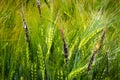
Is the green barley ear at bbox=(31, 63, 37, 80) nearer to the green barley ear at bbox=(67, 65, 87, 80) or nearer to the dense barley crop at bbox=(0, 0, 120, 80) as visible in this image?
the dense barley crop at bbox=(0, 0, 120, 80)

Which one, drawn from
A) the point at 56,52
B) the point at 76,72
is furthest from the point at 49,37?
the point at 76,72

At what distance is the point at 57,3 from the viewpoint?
5.75 ft

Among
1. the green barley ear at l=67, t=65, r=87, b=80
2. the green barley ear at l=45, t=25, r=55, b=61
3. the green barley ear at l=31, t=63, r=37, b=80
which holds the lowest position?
the green barley ear at l=67, t=65, r=87, b=80

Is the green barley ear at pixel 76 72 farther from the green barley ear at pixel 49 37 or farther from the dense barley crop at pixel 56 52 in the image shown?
the green barley ear at pixel 49 37

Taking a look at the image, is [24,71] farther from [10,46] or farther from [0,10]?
[0,10]

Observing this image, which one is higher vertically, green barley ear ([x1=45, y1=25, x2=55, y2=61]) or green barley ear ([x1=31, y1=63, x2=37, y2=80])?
green barley ear ([x1=45, y1=25, x2=55, y2=61])

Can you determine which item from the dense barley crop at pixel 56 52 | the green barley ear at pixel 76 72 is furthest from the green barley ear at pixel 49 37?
the green barley ear at pixel 76 72

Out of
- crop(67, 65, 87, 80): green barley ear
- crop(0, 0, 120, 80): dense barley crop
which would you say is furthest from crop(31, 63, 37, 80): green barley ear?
crop(67, 65, 87, 80): green barley ear

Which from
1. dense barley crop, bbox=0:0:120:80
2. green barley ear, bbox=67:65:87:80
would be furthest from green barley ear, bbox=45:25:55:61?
green barley ear, bbox=67:65:87:80

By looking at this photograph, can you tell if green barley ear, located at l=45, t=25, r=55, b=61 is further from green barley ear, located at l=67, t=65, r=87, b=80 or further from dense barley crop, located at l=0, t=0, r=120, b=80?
green barley ear, located at l=67, t=65, r=87, b=80

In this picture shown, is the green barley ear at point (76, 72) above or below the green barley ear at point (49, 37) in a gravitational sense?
below

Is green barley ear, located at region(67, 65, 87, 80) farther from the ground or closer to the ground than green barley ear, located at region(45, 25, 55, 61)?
closer to the ground

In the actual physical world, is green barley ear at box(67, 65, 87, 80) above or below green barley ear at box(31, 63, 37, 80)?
below

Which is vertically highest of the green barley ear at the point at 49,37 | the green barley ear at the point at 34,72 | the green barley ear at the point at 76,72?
the green barley ear at the point at 49,37
